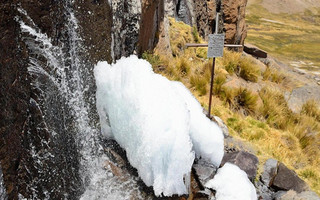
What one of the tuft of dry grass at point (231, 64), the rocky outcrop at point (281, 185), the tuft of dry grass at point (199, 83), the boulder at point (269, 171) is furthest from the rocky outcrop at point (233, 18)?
the rocky outcrop at point (281, 185)

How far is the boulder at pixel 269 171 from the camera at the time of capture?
3588 mm

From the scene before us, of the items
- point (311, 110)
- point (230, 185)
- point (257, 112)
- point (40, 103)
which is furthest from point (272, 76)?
point (40, 103)

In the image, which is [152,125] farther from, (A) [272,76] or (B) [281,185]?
(A) [272,76]

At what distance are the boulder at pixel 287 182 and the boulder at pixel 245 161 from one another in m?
0.37

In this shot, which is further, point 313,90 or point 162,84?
point 313,90

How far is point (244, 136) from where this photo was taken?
192 inches

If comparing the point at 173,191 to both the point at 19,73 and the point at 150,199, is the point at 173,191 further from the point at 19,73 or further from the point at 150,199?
the point at 19,73

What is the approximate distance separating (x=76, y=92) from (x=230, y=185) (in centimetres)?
181

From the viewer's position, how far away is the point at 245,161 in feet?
11.5

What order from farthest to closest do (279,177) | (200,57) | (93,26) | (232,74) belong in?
(200,57)
(232,74)
(279,177)
(93,26)

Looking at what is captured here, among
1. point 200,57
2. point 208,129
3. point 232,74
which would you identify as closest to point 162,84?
point 208,129

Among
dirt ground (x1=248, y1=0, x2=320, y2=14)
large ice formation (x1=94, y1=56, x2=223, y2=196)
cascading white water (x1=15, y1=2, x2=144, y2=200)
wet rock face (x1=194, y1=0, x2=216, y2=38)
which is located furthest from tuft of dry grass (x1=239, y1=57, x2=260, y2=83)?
dirt ground (x1=248, y1=0, x2=320, y2=14)

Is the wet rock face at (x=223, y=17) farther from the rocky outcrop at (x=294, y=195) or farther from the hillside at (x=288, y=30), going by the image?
the hillside at (x=288, y=30)

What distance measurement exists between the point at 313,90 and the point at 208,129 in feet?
19.9
